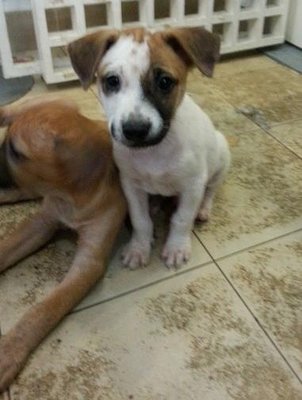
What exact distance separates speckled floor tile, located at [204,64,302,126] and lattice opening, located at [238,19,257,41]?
0.24 meters

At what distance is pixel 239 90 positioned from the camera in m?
2.17

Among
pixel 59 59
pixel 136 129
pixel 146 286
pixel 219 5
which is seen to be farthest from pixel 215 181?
pixel 219 5

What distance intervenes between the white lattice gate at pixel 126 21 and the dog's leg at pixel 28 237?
106 centimetres

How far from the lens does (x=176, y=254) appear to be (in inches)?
51.1

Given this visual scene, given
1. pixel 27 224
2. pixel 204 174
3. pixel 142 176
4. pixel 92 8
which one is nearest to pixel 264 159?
pixel 204 174

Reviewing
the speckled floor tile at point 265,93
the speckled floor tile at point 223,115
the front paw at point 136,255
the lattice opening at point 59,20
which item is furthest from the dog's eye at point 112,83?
the lattice opening at point 59,20

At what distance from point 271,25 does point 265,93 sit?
2.02 ft

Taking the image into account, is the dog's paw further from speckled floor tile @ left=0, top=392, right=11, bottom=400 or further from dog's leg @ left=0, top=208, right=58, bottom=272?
dog's leg @ left=0, top=208, right=58, bottom=272

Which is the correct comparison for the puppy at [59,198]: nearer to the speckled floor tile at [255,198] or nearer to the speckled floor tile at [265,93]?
the speckled floor tile at [255,198]

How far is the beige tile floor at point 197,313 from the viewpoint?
1014 millimetres

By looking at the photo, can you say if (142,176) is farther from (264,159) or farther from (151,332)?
(264,159)

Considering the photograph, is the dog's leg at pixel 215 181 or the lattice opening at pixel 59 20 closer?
the dog's leg at pixel 215 181

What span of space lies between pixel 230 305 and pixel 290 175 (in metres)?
0.63

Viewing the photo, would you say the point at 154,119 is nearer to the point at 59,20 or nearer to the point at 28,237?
the point at 28,237
